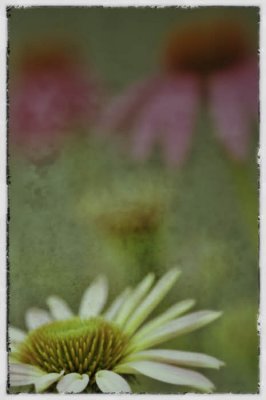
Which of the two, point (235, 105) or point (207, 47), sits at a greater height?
point (207, 47)

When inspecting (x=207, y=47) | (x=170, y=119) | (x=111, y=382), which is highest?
(x=207, y=47)

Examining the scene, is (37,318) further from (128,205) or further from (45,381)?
(128,205)

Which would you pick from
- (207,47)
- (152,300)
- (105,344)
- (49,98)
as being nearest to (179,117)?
(207,47)

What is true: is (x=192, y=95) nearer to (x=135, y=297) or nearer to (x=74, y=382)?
(x=135, y=297)

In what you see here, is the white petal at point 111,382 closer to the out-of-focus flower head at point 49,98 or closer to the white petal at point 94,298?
the white petal at point 94,298

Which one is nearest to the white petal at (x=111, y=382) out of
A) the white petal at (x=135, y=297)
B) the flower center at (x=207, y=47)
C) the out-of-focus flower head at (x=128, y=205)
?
the white petal at (x=135, y=297)

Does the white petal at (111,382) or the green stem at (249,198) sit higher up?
the green stem at (249,198)
